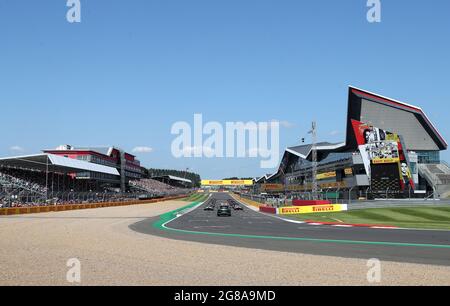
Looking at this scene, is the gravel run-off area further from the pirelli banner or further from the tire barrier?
the tire barrier

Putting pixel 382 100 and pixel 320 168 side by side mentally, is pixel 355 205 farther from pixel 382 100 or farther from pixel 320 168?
pixel 320 168

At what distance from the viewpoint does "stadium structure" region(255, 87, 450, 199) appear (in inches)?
3046

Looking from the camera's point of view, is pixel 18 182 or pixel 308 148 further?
pixel 308 148

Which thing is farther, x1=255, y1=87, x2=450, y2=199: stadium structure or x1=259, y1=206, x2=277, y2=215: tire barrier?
x1=255, y1=87, x2=450, y2=199: stadium structure

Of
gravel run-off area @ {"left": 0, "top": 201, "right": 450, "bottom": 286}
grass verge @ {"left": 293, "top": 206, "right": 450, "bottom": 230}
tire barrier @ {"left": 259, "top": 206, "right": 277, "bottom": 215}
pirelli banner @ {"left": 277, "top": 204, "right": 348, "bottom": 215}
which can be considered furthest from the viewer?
tire barrier @ {"left": 259, "top": 206, "right": 277, "bottom": 215}

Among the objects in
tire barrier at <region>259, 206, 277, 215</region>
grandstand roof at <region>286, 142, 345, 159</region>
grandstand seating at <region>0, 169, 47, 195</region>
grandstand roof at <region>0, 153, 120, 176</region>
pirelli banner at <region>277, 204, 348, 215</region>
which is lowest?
tire barrier at <region>259, 206, 277, 215</region>

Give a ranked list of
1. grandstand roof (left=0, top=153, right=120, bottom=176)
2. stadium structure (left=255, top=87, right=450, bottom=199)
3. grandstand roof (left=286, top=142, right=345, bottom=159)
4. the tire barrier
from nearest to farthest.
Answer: the tire barrier → grandstand roof (left=0, top=153, right=120, bottom=176) → stadium structure (left=255, top=87, right=450, bottom=199) → grandstand roof (left=286, top=142, right=345, bottom=159)

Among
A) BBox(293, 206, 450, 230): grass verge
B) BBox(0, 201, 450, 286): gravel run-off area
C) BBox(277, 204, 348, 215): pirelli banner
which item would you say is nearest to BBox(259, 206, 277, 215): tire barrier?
BBox(277, 204, 348, 215): pirelli banner

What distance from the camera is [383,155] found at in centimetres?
7950

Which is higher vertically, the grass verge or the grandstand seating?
the grandstand seating

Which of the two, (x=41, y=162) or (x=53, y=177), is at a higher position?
(x=41, y=162)

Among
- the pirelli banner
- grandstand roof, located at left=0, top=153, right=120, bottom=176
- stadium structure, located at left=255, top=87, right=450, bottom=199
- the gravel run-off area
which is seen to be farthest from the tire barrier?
the gravel run-off area

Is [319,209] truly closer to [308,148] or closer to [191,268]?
[191,268]

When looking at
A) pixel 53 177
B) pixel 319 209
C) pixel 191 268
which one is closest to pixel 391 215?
pixel 319 209
